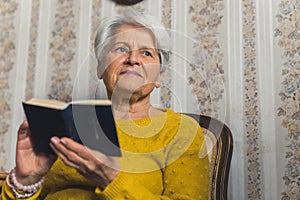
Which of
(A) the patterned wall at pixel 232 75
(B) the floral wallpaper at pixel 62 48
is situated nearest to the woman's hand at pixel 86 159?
(A) the patterned wall at pixel 232 75

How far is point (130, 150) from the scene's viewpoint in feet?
3.57

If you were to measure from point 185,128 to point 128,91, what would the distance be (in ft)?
0.56

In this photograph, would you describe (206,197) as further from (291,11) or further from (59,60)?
(59,60)

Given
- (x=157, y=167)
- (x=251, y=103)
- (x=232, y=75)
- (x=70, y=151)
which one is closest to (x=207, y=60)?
(x=232, y=75)

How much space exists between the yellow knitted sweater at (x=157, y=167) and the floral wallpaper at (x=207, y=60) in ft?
1.43

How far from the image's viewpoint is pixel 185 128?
3.77 ft

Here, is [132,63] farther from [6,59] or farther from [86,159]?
[6,59]

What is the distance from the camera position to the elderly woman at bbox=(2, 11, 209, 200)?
89 centimetres

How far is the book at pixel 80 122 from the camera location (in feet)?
2.64

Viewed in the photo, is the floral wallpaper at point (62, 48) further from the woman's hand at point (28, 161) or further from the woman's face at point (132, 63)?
the woman's hand at point (28, 161)

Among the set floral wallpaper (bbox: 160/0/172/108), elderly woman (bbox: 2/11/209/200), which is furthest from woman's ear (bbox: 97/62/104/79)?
floral wallpaper (bbox: 160/0/172/108)

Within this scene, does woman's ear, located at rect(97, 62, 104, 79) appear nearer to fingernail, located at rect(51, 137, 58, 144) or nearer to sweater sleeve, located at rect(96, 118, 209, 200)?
sweater sleeve, located at rect(96, 118, 209, 200)

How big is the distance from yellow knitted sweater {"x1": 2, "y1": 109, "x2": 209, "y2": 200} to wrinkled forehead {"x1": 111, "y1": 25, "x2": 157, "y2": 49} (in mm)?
204

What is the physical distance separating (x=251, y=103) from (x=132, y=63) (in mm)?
547
